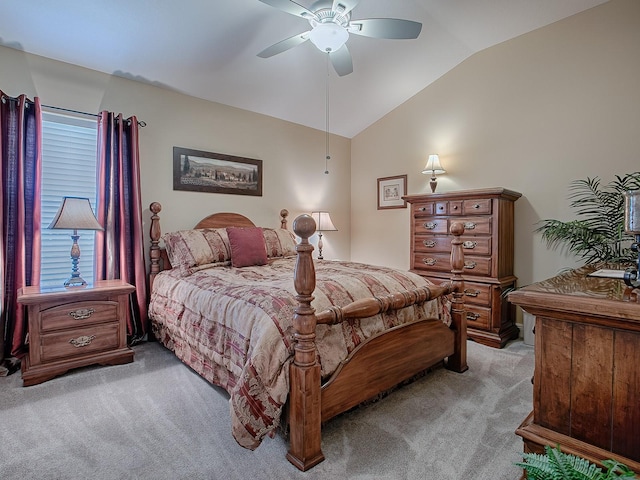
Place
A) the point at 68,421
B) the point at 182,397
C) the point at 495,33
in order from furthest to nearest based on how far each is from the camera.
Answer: the point at 495,33 < the point at 182,397 < the point at 68,421

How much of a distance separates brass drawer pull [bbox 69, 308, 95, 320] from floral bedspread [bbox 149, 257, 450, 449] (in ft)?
1.71

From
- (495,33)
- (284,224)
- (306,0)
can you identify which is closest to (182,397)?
(284,224)

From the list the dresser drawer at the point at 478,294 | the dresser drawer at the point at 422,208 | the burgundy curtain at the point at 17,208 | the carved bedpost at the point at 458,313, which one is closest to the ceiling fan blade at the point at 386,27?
the carved bedpost at the point at 458,313

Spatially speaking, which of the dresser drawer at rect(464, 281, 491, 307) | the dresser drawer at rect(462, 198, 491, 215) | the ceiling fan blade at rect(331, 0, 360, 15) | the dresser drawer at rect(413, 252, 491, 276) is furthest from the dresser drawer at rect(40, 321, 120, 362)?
the dresser drawer at rect(462, 198, 491, 215)

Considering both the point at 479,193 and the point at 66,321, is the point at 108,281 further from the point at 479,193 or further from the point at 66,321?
the point at 479,193

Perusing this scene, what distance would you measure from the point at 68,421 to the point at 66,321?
2.80 ft

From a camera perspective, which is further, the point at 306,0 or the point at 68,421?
the point at 306,0

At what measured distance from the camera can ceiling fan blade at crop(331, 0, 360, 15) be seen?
2.08 m

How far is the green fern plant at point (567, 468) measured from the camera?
86 centimetres

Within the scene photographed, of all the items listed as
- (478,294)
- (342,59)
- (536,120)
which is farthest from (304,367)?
(536,120)

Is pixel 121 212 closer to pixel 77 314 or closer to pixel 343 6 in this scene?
pixel 77 314

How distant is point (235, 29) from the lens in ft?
9.53

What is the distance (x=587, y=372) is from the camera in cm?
100

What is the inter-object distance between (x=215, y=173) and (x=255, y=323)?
2.49m
